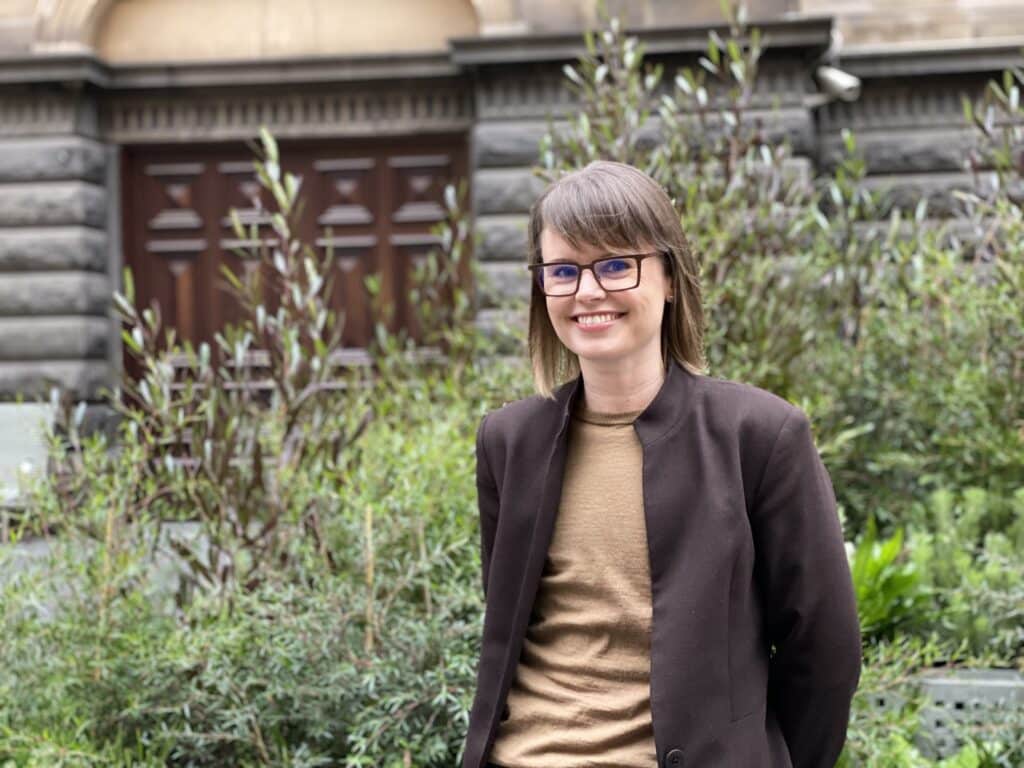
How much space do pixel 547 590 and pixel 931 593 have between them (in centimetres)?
242

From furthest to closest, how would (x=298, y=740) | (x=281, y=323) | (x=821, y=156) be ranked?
(x=821, y=156) < (x=281, y=323) < (x=298, y=740)

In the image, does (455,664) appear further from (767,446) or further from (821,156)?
(821,156)

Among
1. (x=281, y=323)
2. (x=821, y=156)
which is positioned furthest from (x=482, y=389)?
(x=821, y=156)

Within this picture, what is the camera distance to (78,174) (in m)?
9.78

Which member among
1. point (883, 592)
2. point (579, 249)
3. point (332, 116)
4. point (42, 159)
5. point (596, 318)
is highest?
point (332, 116)

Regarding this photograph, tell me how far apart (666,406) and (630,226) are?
302 millimetres

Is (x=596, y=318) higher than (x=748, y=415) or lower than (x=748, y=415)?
higher

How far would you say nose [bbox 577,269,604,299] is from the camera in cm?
200

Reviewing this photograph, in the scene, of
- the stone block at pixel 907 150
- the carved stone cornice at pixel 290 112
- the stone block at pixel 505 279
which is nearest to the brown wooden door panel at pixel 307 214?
the carved stone cornice at pixel 290 112

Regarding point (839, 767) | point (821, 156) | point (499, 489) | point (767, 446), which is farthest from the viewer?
point (821, 156)

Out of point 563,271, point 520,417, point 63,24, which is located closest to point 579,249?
point 563,271

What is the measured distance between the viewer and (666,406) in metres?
2.06

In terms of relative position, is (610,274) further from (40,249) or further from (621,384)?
(40,249)

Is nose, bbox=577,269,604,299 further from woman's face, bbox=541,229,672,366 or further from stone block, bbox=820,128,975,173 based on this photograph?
stone block, bbox=820,128,975,173
